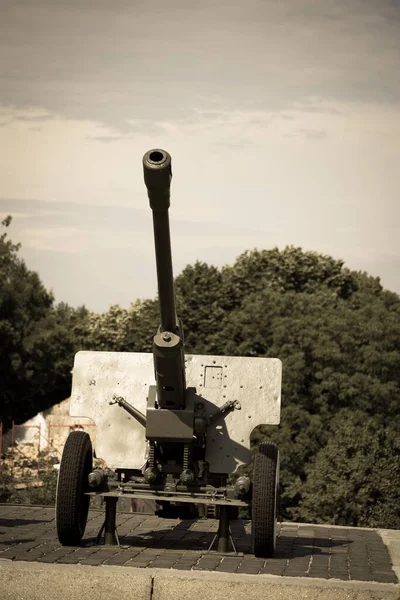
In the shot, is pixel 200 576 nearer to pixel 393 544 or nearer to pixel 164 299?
pixel 164 299

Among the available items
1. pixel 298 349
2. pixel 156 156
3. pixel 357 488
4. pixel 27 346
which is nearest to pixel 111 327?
pixel 27 346

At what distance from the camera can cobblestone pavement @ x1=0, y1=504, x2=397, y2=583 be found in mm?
9234

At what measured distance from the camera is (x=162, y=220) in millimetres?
9008

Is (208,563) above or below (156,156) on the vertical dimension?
below

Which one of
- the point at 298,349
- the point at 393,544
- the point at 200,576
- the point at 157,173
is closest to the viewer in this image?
the point at 200,576

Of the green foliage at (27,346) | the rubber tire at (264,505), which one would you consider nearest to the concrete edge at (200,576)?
the rubber tire at (264,505)

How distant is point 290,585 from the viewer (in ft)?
26.7

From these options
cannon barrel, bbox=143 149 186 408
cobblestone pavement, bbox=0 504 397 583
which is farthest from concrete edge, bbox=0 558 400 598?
cannon barrel, bbox=143 149 186 408

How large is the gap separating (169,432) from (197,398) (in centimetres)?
66

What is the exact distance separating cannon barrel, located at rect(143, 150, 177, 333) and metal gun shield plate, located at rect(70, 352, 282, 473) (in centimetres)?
142

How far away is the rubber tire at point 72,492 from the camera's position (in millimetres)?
10062

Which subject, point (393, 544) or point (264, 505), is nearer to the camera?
point (264, 505)

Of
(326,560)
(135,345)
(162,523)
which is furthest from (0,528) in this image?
(135,345)

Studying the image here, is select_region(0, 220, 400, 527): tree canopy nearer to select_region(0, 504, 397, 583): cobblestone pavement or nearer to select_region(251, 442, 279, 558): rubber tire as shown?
select_region(0, 504, 397, 583): cobblestone pavement
